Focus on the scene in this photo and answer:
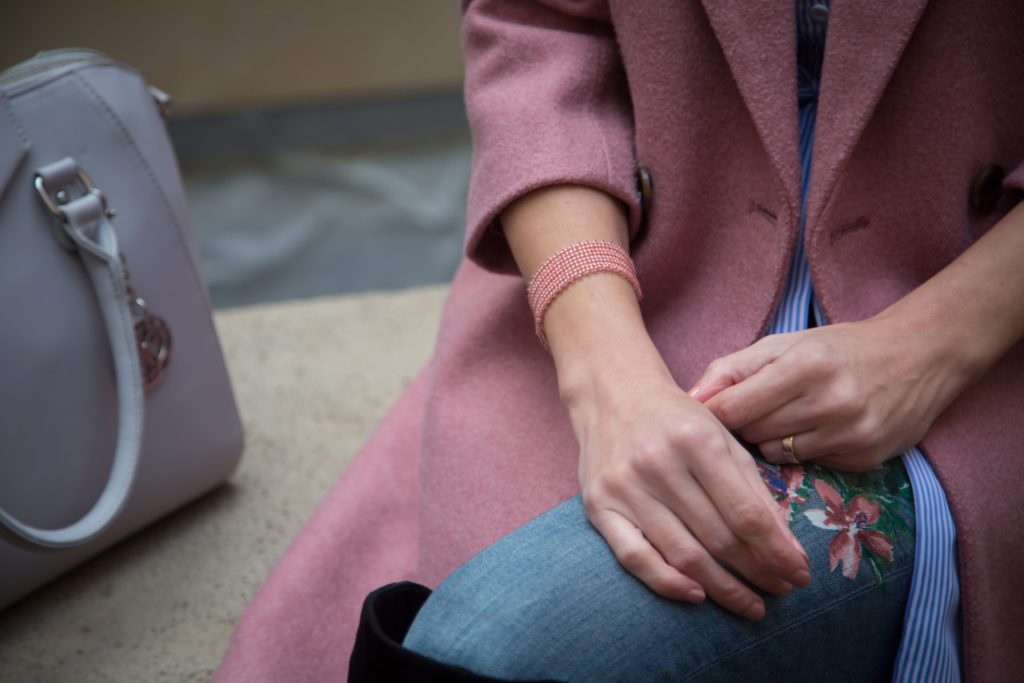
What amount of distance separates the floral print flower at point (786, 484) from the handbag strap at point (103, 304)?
545 millimetres

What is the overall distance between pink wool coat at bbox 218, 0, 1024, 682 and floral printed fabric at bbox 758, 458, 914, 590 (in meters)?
0.03

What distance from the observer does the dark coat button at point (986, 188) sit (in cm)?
56

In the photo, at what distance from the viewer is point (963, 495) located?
1.65 ft

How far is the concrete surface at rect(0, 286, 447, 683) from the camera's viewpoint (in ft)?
2.67

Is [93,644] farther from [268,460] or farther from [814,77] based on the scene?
[814,77]

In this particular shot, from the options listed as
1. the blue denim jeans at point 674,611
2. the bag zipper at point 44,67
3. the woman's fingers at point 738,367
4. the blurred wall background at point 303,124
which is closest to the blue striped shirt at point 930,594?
the blue denim jeans at point 674,611

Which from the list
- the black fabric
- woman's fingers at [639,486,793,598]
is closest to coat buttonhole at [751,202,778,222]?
woman's fingers at [639,486,793,598]

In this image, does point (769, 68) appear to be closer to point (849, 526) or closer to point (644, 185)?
point (644, 185)

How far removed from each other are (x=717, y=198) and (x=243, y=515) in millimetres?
651

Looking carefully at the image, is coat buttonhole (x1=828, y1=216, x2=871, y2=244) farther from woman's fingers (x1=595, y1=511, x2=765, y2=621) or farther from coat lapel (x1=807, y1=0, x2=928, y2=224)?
woman's fingers (x1=595, y1=511, x2=765, y2=621)

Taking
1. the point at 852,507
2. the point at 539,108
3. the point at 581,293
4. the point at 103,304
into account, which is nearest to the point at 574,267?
the point at 581,293

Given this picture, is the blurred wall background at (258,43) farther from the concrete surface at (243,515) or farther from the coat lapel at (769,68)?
the coat lapel at (769,68)

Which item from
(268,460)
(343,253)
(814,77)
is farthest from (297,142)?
(814,77)

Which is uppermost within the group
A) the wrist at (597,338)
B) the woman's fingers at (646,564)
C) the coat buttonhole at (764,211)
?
the coat buttonhole at (764,211)
